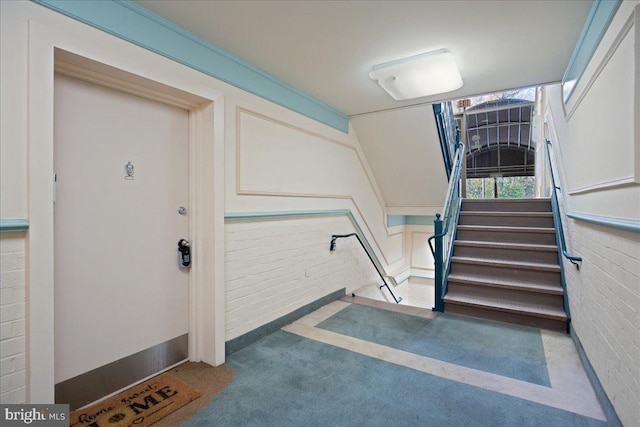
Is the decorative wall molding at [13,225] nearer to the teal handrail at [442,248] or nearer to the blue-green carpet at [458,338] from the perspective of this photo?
the blue-green carpet at [458,338]

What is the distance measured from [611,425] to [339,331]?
1.95 m

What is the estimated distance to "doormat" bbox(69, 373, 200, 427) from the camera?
1830mm

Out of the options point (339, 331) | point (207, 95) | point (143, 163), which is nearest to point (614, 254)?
point (339, 331)

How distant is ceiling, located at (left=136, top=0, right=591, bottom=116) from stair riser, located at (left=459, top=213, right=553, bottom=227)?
1901 mm

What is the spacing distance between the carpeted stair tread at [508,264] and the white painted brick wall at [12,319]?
3.97 m

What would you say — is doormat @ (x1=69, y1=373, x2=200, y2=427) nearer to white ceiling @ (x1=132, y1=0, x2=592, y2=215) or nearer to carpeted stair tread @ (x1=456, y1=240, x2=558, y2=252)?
white ceiling @ (x1=132, y1=0, x2=592, y2=215)

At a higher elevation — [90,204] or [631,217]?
[90,204]

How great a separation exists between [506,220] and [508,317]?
5.40ft

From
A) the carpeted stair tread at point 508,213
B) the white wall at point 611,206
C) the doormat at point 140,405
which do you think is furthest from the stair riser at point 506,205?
the doormat at point 140,405

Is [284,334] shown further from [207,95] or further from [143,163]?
[207,95]

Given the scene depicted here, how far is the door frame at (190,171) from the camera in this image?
159 cm

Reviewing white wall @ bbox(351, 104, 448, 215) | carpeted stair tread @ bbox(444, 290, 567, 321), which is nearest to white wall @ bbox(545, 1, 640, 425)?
carpeted stair tread @ bbox(444, 290, 567, 321)

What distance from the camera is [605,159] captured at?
6.05 feet

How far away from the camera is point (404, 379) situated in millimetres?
2270
